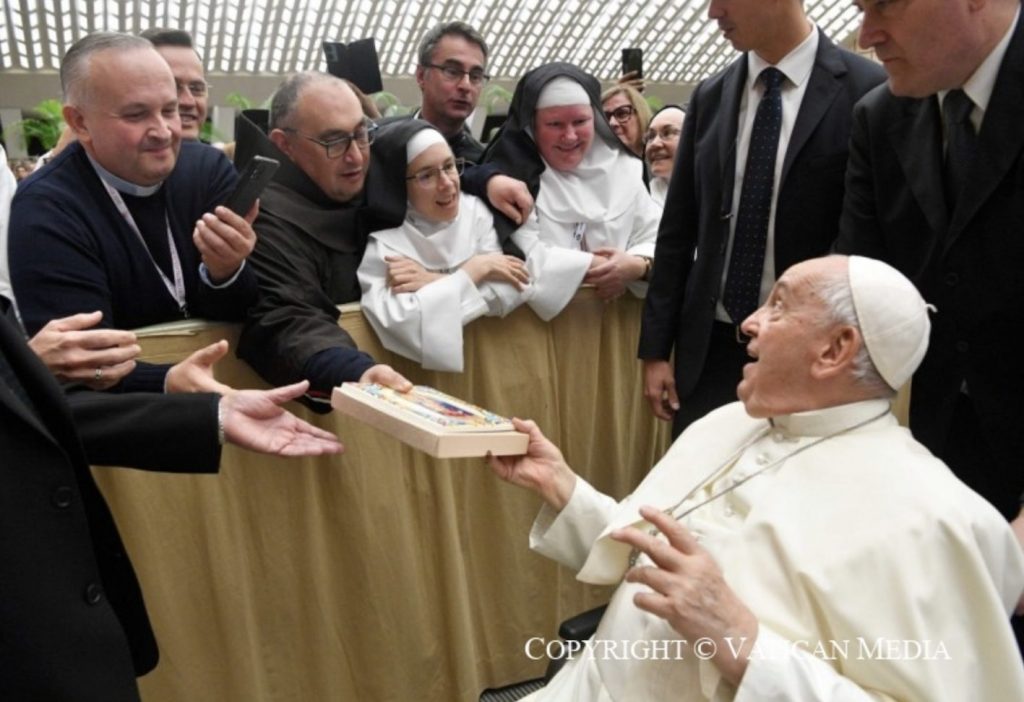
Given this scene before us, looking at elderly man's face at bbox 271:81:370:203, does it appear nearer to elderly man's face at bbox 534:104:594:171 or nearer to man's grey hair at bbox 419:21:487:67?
elderly man's face at bbox 534:104:594:171

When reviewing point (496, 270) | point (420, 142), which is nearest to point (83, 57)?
point (420, 142)

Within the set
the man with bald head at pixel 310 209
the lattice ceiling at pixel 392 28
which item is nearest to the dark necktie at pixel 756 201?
the man with bald head at pixel 310 209

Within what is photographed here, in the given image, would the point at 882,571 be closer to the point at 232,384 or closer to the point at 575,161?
the point at 232,384

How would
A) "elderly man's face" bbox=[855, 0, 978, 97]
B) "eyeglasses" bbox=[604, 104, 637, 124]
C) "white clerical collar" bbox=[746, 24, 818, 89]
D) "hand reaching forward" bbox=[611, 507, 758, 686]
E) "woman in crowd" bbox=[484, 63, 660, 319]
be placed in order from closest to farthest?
"hand reaching forward" bbox=[611, 507, 758, 686] → "elderly man's face" bbox=[855, 0, 978, 97] → "white clerical collar" bbox=[746, 24, 818, 89] → "woman in crowd" bbox=[484, 63, 660, 319] → "eyeglasses" bbox=[604, 104, 637, 124]

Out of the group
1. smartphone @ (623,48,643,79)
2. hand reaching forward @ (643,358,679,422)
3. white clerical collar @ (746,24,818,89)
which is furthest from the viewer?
smartphone @ (623,48,643,79)

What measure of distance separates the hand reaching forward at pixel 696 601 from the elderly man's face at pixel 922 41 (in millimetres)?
1276

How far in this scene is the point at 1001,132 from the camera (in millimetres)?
1898

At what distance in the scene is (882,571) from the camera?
145 centimetres

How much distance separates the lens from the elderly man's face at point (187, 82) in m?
3.78

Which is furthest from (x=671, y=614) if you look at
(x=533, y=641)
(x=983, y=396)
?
(x=533, y=641)

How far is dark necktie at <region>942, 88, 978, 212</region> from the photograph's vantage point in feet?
6.51

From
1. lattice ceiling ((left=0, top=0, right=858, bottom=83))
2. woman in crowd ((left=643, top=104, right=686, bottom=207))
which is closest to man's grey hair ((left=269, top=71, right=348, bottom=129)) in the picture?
woman in crowd ((left=643, top=104, right=686, bottom=207))

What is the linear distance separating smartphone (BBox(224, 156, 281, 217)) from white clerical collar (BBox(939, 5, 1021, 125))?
1.78 m

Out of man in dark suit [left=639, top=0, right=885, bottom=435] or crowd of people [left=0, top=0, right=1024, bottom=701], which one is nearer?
crowd of people [left=0, top=0, right=1024, bottom=701]
